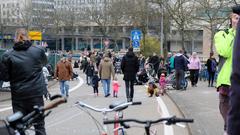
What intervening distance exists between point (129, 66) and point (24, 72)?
10.4 m

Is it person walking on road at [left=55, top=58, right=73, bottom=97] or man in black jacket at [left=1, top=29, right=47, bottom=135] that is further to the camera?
person walking on road at [left=55, top=58, right=73, bottom=97]

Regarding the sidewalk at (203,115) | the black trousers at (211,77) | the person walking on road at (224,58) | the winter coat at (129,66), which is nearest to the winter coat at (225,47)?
the person walking on road at (224,58)

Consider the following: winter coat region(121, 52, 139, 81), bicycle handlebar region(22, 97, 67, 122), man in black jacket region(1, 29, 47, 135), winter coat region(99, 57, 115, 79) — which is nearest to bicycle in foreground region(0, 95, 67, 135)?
bicycle handlebar region(22, 97, 67, 122)

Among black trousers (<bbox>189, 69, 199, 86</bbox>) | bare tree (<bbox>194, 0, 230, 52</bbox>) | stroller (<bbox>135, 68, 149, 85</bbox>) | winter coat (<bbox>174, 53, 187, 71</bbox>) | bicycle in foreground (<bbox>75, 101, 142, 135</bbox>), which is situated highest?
bare tree (<bbox>194, 0, 230, 52</bbox>)

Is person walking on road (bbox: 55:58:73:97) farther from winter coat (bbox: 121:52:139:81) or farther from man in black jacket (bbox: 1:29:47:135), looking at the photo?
man in black jacket (bbox: 1:29:47:135)

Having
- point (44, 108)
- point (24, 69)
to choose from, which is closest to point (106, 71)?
point (24, 69)

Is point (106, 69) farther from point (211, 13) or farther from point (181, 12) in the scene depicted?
point (181, 12)

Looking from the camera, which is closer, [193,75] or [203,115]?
[203,115]

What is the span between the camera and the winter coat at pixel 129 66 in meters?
16.6

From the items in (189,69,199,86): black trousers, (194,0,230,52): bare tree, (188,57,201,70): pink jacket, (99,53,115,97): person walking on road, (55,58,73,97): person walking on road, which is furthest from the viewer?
(194,0,230,52): bare tree

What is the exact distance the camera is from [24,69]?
6426 millimetres

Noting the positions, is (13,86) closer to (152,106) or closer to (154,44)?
(152,106)

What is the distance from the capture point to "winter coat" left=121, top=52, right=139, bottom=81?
16594 millimetres

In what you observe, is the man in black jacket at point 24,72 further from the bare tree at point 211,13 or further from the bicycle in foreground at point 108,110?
the bare tree at point 211,13
